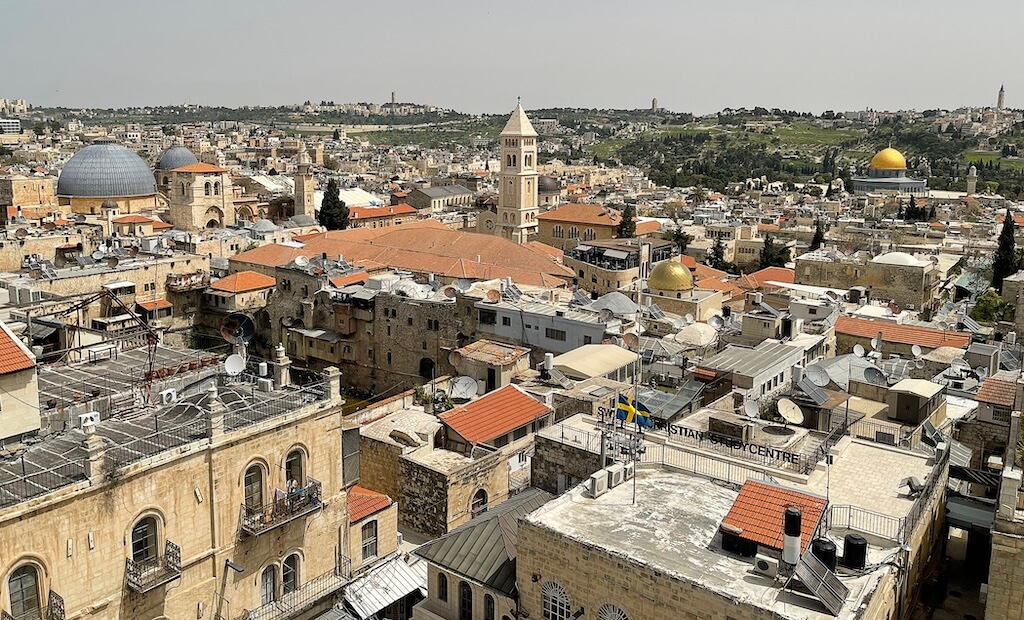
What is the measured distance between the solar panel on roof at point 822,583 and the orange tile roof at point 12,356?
11604 millimetres

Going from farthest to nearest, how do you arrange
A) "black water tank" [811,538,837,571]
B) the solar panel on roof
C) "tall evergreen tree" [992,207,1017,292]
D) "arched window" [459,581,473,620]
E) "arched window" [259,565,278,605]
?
"tall evergreen tree" [992,207,1017,292], "arched window" [259,565,278,605], "arched window" [459,581,473,620], "black water tank" [811,538,837,571], the solar panel on roof

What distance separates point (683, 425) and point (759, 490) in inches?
188

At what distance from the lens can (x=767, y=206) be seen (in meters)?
77.1

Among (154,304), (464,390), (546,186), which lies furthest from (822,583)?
(546,186)

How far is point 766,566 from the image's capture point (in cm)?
1016

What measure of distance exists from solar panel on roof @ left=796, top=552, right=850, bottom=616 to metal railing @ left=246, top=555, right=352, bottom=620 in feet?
29.7

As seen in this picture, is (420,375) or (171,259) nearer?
(420,375)

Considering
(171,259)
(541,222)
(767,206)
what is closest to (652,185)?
(767,206)

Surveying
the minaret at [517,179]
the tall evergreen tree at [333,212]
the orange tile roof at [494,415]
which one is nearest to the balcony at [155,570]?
the orange tile roof at [494,415]

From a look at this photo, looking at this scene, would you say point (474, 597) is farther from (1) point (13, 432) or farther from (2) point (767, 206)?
(2) point (767, 206)

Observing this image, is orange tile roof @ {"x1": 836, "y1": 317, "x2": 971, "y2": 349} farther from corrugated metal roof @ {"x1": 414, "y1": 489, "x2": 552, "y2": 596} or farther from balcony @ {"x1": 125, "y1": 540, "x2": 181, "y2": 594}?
balcony @ {"x1": 125, "y1": 540, "x2": 181, "y2": 594}

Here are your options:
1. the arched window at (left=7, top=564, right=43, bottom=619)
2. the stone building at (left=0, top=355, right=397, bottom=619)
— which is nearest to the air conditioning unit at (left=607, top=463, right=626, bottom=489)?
the stone building at (left=0, top=355, right=397, bottom=619)

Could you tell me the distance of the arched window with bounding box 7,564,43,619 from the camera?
11.2 meters

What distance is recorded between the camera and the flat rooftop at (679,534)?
9.67 meters
